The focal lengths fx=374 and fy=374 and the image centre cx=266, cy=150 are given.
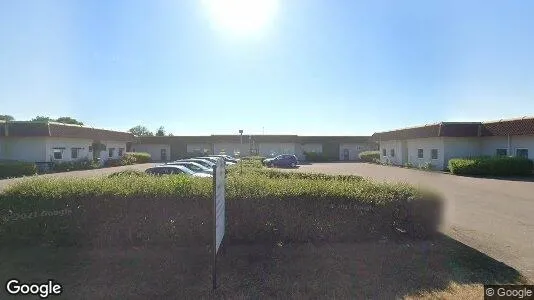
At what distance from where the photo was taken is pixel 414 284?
16.6 feet

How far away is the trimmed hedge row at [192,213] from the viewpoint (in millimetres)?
6309

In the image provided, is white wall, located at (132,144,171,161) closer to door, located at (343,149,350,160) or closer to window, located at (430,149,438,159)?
door, located at (343,149,350,160)

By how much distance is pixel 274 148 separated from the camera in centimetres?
5266

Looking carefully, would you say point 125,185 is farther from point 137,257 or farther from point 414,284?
point 414,284

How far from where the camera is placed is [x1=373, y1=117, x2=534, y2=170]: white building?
25.5 meters

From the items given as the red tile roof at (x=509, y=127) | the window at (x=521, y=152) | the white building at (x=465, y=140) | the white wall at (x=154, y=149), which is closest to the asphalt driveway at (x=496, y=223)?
the red tile roof at (x=509, y=127)

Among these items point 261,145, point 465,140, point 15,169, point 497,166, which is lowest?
point 15,169

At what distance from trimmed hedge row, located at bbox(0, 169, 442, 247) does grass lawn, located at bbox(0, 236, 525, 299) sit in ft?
0.74

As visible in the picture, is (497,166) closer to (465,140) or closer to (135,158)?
(465,140)

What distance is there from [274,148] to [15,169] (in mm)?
32881

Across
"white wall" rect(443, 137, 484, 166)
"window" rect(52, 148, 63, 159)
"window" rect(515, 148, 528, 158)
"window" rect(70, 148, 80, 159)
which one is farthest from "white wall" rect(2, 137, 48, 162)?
"window" rect(515, 148, 528, 158)

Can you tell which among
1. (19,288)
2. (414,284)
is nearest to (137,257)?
(19,288)

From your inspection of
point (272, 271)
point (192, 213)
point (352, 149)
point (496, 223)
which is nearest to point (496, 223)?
point (496, 223)

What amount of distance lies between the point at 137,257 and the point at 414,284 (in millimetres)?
Result: 4108
